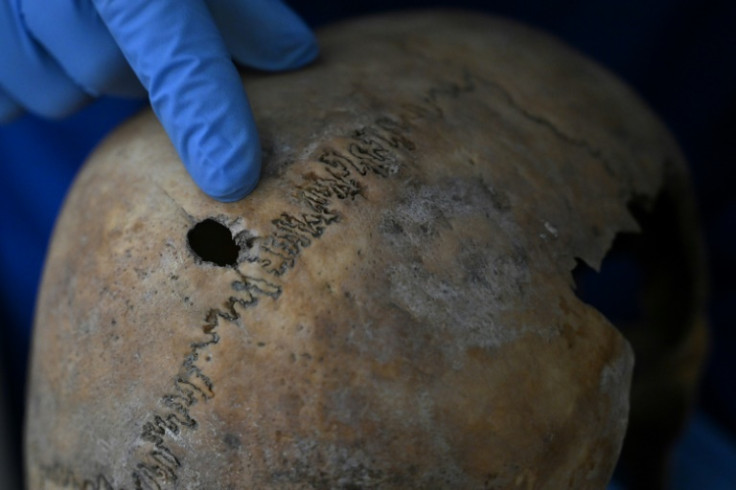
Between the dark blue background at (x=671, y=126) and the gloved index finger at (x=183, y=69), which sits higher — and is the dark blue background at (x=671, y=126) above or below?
below

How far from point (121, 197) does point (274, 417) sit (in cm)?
37

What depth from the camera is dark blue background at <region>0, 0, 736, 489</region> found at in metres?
1.86

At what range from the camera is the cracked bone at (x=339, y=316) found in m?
0.87

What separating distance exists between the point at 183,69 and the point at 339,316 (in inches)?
15.8

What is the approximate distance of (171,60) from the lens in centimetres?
102

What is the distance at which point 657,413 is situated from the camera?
1.65 m

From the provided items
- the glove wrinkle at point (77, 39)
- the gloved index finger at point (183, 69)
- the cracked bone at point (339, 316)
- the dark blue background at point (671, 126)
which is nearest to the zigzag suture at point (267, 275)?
the cracked bone at point (339, 316)

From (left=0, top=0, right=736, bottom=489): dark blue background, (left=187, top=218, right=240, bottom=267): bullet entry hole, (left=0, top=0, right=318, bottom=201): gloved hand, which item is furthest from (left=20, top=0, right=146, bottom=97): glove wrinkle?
→ (left=0, top=0, right=736, bottom=489): dark blue background

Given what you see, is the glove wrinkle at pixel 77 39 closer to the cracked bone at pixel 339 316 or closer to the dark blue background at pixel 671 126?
the cracked bone at pixel 339 316

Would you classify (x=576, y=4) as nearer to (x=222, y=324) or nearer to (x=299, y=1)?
(x=299, y=1)

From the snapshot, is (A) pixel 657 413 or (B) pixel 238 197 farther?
(A) pixel 657 413

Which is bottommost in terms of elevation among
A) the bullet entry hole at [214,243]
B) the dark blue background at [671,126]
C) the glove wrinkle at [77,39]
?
the dark blue background at [671,126]

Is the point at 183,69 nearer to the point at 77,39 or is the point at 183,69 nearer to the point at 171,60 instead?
the point at 171,60

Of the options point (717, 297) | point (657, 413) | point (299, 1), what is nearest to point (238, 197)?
point (299, 1)
